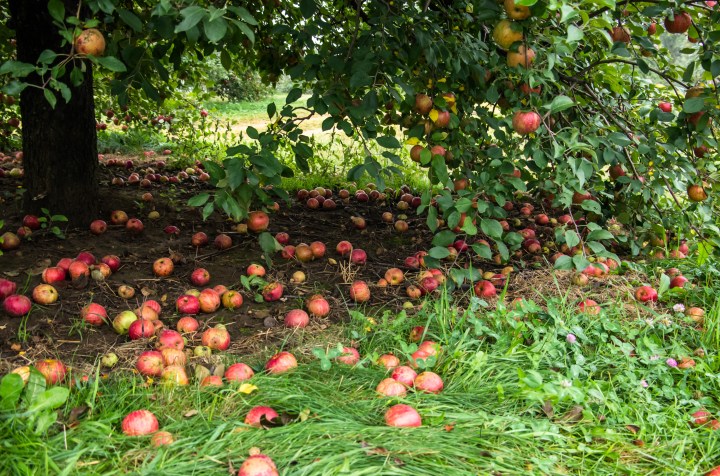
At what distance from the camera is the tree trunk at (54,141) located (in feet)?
11.4

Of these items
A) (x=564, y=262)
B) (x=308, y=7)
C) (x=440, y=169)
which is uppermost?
(x=308, y=7)

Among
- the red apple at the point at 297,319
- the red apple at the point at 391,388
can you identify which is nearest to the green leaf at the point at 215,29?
the red apple at the point at 391,388

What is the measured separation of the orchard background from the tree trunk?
1 cm

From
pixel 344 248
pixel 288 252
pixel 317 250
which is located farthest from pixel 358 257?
pixel 288 252

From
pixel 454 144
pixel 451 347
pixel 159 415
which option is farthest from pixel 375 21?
pixel 159 415

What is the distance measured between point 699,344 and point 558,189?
93 centimetres

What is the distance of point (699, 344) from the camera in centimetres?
263

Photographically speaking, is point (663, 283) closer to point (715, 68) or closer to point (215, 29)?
point (715, 68)

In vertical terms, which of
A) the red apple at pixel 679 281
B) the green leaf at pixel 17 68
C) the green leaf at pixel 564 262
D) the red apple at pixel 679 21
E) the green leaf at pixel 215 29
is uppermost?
the red apple at pixel 679 21

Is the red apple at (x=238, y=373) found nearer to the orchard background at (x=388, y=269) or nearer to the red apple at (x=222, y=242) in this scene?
the orchard background at (x=388, y=269)

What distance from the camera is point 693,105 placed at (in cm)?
266

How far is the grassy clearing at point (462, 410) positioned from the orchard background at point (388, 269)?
11mm

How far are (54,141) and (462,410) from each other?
9.83ft

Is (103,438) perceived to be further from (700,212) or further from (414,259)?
(700,212)
